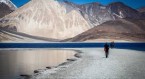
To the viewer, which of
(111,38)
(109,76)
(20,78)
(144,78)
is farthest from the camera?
(111,38)

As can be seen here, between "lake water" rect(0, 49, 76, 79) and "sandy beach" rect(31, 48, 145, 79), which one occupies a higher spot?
"sandy beach" rect(31, 48, 145, 79)

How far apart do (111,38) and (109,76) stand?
17262 cm

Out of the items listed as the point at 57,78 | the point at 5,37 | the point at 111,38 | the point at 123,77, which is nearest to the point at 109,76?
the point at 123,77

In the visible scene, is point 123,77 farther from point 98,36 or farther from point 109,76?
point 98,36

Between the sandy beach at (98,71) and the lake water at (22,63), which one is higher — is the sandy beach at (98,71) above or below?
above

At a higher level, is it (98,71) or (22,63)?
(98,71)

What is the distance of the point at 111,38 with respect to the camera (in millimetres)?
188625

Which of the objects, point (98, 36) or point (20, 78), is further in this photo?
point (98, 36)

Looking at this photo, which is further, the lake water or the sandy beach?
the lake water

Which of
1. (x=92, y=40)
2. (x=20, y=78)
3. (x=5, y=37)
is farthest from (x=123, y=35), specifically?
(x=20, y=78)

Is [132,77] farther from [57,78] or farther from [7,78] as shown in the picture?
[7,78]

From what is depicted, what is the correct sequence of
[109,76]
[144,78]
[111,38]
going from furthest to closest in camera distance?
[111,38]
[109,76]
[144,78]

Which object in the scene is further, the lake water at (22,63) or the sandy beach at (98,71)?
the lake water at (22,63)

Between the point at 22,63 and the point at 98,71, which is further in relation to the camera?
the point at 22,63
